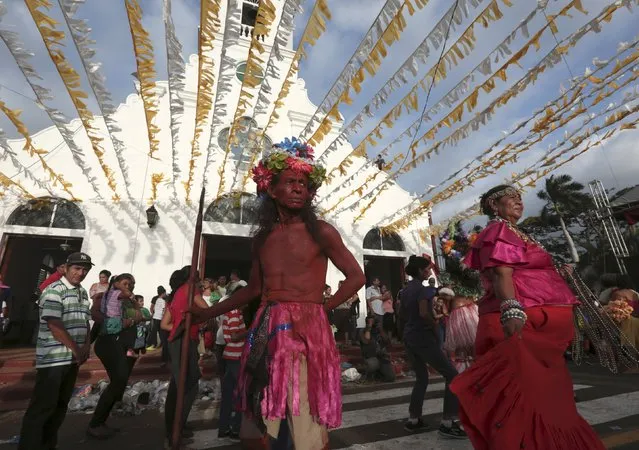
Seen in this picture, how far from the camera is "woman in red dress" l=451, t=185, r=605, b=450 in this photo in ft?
6.42

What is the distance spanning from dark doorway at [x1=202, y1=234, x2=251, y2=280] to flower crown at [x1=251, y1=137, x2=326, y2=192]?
36.4 feet

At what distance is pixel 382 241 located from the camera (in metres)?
12.5

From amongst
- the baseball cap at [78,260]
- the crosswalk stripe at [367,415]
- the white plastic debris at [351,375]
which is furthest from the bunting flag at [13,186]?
the white plastic debris at [351,375]

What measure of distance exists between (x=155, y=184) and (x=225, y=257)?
6.73 m

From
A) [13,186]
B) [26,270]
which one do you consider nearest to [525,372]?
[13,186]

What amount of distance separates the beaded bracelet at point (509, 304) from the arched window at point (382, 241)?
10.0 metres

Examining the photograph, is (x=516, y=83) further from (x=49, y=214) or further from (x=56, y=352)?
(x=49, y=214)

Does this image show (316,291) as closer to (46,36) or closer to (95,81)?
(46,36)

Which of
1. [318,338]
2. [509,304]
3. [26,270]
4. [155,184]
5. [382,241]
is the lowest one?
[318,338]

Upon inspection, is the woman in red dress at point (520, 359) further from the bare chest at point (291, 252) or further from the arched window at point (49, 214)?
the arched window at point (49, 214)

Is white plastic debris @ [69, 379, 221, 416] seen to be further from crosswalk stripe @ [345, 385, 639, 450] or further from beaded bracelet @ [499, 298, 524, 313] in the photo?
beaded bracelet @ [499, 298, 524, 313]

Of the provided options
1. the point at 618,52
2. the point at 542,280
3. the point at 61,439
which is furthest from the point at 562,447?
the point at 618,52

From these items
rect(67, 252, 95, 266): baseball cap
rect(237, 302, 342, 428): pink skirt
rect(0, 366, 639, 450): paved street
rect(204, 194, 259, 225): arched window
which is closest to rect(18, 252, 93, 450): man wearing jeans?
rect(67, 252, 95, 266): baseball cap

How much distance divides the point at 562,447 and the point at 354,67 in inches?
194
